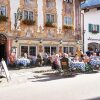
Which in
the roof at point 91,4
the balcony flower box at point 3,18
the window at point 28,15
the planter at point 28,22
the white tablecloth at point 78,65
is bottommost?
the white tablecloth at point 78,65

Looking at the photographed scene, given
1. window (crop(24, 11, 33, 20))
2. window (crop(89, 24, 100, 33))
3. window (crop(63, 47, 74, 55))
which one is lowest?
window (crop(63, 47, 74, 55))

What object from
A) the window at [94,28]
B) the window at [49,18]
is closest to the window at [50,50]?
the window at [49,18]

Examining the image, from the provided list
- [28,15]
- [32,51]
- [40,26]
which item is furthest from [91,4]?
[32,51]

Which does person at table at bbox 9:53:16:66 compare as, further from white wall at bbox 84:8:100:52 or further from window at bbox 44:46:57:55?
white wall at bbox 84:8:100:52

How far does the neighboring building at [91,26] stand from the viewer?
34.1 m

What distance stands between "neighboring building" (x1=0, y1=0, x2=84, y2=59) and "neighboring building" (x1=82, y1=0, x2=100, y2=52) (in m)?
2.40

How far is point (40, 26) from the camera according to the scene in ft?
92.4

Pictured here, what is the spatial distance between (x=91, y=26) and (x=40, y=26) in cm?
816

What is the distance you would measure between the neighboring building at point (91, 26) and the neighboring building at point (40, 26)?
2.40 meters

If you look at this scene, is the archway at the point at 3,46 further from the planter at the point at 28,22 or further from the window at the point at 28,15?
the window at the point at 28,15

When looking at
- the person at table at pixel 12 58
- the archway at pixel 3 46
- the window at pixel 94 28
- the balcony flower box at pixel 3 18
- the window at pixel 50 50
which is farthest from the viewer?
the window at pixel 94 28

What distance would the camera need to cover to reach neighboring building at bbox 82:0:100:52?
3406 cm

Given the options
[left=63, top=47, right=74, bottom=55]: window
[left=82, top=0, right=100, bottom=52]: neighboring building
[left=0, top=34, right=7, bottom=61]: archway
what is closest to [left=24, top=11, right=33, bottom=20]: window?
[left=0, top=34, right=7, bottom=61]: archway

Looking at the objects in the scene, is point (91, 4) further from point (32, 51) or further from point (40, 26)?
point (32, 51)
